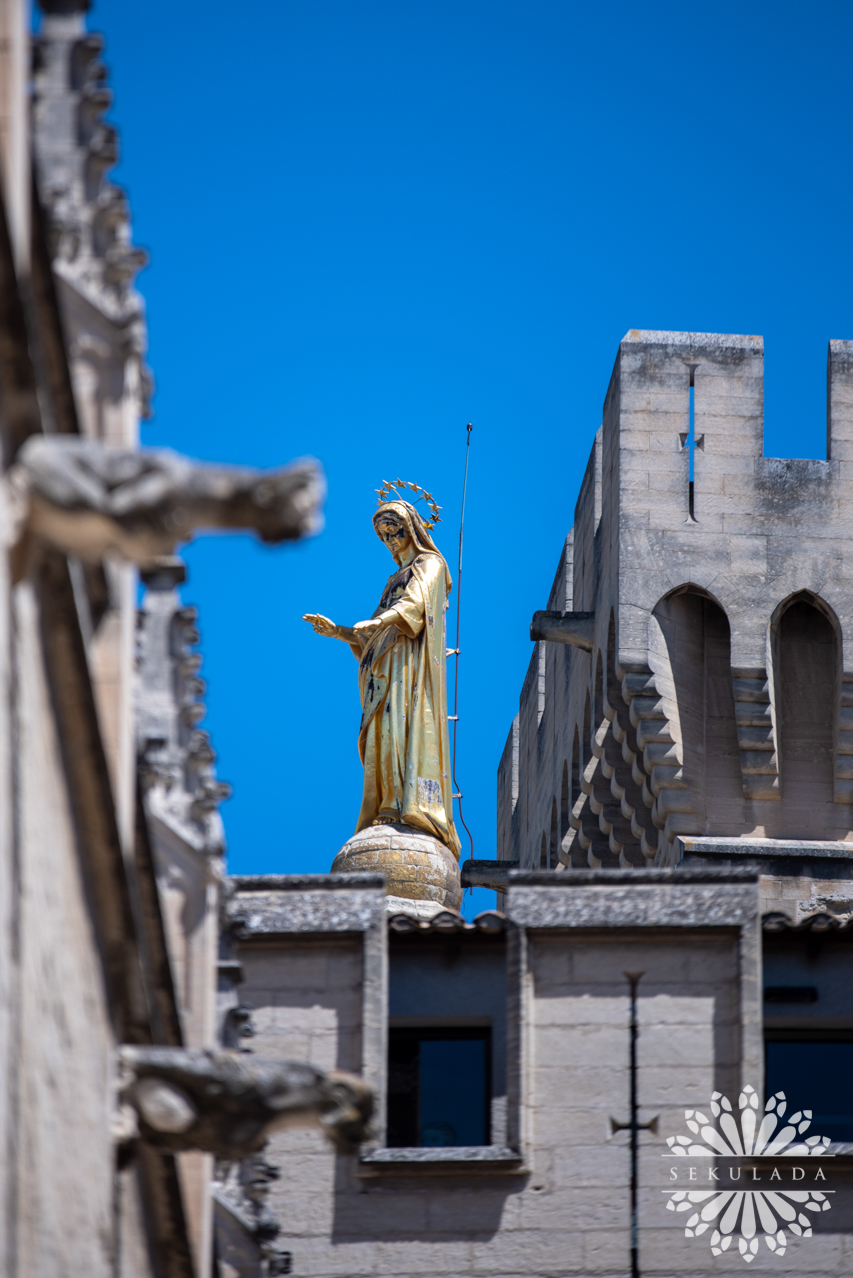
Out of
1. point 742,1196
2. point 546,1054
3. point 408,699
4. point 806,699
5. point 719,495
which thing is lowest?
point 742,1196

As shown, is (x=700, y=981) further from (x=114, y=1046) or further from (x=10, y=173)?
(x=10, y=173)

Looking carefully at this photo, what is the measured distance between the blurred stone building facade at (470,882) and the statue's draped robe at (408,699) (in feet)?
7.78

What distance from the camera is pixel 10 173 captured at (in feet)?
26.8

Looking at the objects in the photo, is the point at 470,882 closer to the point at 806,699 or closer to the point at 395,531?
the point at 806,699

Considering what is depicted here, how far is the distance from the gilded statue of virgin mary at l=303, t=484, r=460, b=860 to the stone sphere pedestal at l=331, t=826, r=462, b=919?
343 millimetres

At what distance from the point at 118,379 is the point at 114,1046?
2.66m

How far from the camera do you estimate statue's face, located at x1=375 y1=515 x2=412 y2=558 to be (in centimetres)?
2288

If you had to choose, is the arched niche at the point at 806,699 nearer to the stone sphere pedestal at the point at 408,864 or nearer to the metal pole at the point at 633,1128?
the stone sphere pedestal at the point at 408,864

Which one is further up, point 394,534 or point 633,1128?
point 394,534

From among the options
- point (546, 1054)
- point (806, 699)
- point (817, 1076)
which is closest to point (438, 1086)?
point (546, 1054)

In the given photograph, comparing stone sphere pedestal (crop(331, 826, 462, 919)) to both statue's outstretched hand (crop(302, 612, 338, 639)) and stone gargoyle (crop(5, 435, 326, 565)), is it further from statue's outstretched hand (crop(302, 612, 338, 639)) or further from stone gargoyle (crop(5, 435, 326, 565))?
stone gargoyle (crop(5, 435, 326, 565))

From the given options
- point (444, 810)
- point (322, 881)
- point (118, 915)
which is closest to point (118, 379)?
point (118, 915)

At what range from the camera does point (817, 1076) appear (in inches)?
709

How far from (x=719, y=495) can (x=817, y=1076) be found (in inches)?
307
